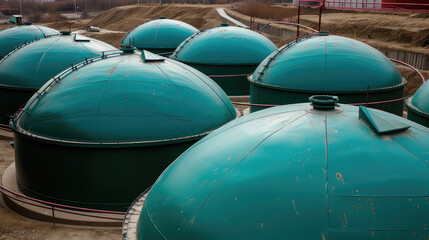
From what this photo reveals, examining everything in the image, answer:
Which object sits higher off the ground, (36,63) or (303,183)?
(303,183)

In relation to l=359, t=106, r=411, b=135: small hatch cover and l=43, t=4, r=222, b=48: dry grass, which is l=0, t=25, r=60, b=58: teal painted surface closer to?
l=359, t=106, r=411, b=135: small hatch cover

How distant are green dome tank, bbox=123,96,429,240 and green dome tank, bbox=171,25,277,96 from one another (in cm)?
2035

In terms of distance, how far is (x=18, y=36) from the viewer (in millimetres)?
33938

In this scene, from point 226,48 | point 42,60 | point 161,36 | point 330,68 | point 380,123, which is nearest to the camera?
point 380,123

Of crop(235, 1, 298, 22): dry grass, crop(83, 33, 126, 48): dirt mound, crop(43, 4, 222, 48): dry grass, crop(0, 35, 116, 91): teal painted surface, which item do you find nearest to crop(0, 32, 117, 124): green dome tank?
crop(0, 35, 116, 91): teal painted surface

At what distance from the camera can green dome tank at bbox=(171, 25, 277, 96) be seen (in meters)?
28.8

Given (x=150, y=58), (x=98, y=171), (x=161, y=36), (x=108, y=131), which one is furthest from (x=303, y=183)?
(x=161, y=36)

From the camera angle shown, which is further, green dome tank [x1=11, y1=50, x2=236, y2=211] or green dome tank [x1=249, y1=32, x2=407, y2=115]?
green dome tank [x1=249, y1=32, x2=407, y2=115]

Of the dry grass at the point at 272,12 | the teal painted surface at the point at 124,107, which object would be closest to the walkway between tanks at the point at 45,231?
the teal painted surface at the point at 124,107

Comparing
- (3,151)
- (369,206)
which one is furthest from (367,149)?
(3,151)

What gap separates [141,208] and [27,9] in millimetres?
111498

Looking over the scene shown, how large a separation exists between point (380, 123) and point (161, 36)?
29652 millimetres

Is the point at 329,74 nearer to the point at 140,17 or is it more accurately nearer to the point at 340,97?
the point at 340,97

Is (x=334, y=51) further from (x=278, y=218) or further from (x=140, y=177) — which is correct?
(x=278, y=218)
